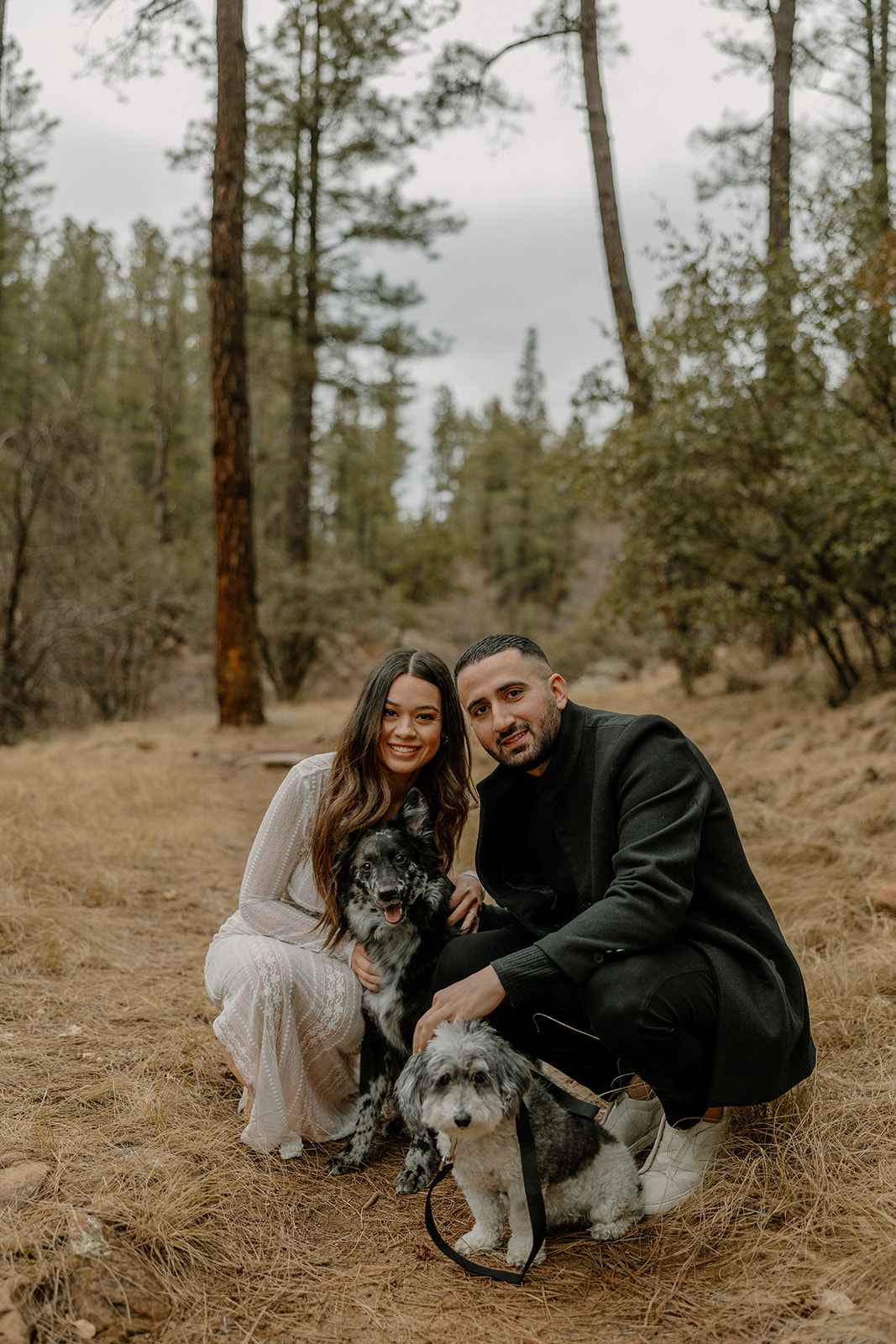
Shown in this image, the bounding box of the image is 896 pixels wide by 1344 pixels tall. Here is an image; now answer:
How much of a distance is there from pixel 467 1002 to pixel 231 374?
32.4 feet

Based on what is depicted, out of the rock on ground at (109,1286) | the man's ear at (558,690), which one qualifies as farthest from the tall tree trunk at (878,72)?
the rock on ground at (109,1286)

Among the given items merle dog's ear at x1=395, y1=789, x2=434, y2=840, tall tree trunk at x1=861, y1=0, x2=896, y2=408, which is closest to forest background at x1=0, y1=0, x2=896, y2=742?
tall tree trunk at x1=861, y1=0, x2=896, y2=408

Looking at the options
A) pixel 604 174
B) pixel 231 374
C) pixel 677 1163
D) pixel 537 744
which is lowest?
pixel 677 1163

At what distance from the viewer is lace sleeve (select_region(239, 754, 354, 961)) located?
9.78ft

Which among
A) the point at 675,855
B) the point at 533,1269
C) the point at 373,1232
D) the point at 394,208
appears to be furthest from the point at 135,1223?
the point at 394,208

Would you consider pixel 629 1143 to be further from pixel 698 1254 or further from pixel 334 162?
pixel 334 162

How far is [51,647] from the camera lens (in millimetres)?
10000

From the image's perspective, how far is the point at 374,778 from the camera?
2.99 metres

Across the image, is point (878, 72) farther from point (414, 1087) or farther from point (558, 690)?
point (414, 1087)

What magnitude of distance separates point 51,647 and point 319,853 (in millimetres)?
8312

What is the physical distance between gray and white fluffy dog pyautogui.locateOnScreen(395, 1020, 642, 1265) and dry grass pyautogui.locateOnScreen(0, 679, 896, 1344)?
0.10 meters

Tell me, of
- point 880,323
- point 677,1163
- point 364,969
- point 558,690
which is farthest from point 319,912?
point 880,323

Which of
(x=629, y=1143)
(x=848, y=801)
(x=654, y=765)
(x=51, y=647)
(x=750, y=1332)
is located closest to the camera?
(x=750, y=1332)

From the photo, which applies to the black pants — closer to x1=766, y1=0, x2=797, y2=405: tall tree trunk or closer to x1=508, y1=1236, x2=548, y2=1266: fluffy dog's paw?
x1=508, y1=1236, x2=548, y2=1266: fluffy dog's paw
